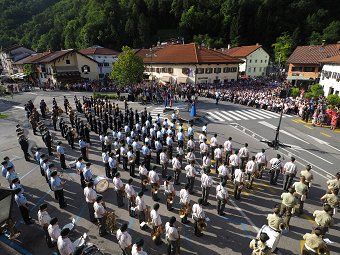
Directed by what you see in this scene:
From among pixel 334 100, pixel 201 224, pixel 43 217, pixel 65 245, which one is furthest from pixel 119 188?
pixel 334 100

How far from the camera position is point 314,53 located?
47.4 meters

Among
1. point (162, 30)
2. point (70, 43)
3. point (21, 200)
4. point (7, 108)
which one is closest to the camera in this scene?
point (21, 200)

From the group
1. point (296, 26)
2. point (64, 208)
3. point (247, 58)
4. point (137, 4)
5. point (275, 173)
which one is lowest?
point (64, 208)

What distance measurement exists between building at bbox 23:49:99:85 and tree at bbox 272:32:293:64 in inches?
1948

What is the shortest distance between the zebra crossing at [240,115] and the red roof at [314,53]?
75.0 feet

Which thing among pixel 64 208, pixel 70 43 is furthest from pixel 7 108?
pixel 70 43

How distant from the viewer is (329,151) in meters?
17.7

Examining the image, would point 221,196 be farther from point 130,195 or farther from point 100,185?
point 100,185

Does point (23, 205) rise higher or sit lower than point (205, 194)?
higher

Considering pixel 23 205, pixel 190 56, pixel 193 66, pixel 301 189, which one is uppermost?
pixel 190 56

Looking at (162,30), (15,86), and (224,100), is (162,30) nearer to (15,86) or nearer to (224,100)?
(15,86)

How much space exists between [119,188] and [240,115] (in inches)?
754

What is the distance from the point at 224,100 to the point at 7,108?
2712 centimetres

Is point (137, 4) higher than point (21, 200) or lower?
higher
